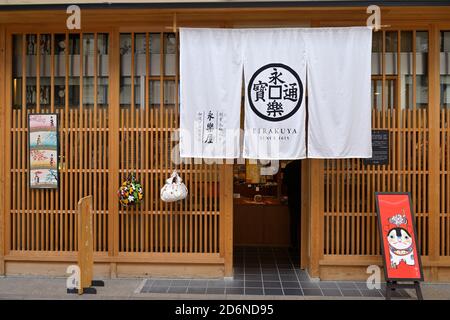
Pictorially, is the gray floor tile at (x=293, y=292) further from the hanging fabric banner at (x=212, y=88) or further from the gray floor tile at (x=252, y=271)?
the hanging fabric banner at (x=212, y=88)

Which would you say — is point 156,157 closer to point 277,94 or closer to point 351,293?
point 277,94

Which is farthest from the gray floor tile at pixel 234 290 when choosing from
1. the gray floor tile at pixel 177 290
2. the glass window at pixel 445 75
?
the glass window at pixel 445 75

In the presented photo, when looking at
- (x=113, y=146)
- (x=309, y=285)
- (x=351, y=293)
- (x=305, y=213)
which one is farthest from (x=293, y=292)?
(x=113, y=146)

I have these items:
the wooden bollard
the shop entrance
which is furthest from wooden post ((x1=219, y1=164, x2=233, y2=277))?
the wooden bollard

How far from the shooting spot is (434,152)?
8.21m

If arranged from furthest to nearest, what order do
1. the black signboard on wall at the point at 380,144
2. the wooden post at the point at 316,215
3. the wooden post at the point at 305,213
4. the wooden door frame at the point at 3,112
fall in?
the wooden post at the point at 305,213 < the wooden door frame at the point at 3,112 < the wooden post at the point at 316,215 < the black signboard on wall at the point at 380,144

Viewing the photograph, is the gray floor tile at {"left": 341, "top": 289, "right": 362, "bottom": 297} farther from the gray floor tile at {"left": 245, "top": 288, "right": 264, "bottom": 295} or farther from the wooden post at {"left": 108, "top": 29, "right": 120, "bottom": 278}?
the wooden post at {"left": 108, "top": 29, "right": 120, "bottom": 278}

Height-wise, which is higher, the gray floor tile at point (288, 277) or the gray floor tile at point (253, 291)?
the gray floor tile at point (288, 277)

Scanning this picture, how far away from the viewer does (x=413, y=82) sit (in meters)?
8.26

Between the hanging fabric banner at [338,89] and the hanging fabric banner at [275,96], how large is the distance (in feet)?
0.65

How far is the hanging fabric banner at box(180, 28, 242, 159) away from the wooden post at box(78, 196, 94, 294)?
2.24m

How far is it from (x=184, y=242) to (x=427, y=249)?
4787 millimetres

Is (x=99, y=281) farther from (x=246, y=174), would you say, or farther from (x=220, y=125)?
(x=246, y=174)

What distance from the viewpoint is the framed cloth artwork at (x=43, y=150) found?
848 centimetres
